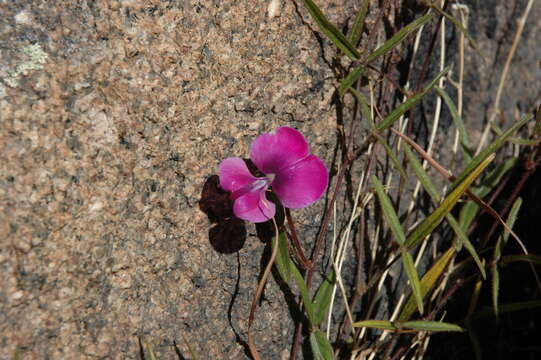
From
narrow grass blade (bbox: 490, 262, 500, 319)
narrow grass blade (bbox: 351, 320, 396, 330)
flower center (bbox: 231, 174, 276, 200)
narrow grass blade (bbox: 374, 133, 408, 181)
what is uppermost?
flower center (bbox: 231, 174, 276, 200)

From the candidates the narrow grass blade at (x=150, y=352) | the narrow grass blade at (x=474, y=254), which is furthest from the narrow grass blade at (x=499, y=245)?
the narrow grass blade at (x=150, y=352)

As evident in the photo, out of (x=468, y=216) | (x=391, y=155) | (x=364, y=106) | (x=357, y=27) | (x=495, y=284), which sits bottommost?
(x=495, y=284)

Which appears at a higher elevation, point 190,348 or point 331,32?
point 331,32

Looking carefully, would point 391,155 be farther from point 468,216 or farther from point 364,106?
point 468,216

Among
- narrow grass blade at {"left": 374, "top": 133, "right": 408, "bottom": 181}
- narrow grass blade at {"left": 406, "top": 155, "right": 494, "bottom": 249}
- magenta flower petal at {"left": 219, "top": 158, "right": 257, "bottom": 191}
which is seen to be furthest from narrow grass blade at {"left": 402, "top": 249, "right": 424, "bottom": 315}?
magenta flower petal at {"left": 219, "top": 158, "right": 257, "bottom": 191}

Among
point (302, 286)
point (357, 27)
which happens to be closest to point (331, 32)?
point (357, 27)

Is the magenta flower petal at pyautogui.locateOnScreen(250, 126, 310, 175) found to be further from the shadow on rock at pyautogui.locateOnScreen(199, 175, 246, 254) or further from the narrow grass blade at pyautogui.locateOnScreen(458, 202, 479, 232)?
the narrow grass blade at pyautogui.locateOnScreen(458, 202, 479, 232)
